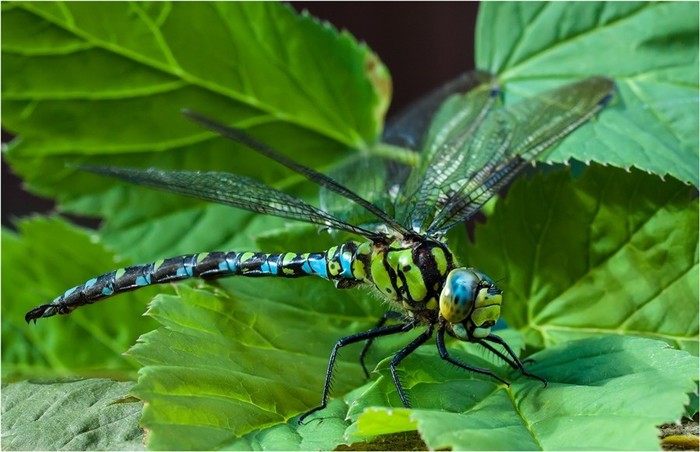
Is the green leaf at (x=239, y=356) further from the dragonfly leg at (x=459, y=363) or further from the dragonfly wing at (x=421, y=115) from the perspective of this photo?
the dragonfly wing at (x=421, y=115)

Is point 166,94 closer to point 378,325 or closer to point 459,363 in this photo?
point 378,325

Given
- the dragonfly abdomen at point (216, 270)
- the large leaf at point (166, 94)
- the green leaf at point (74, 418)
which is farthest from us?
the large leaf at point (166, 94)

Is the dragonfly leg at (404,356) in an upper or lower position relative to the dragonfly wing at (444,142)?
lower

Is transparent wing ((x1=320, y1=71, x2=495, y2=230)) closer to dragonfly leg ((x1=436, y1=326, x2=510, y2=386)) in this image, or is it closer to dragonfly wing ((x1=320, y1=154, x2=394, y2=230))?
dragonfly wing ((x1=320, y1=154, x2=394, y2=230))

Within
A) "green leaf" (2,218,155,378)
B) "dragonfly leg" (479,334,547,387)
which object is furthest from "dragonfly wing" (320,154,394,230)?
"green leaf" (2,218,155,378)

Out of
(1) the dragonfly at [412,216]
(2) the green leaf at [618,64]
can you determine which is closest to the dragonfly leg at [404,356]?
(1) the dragonfly at [412,216]

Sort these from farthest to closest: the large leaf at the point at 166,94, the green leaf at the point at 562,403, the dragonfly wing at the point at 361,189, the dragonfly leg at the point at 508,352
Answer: the large leaf at the point at 166,94 < the dragonfly wing at the point at 361,189 < the dragonfly leg at the point at 508,352 < the green leaf at the point at 562,403
